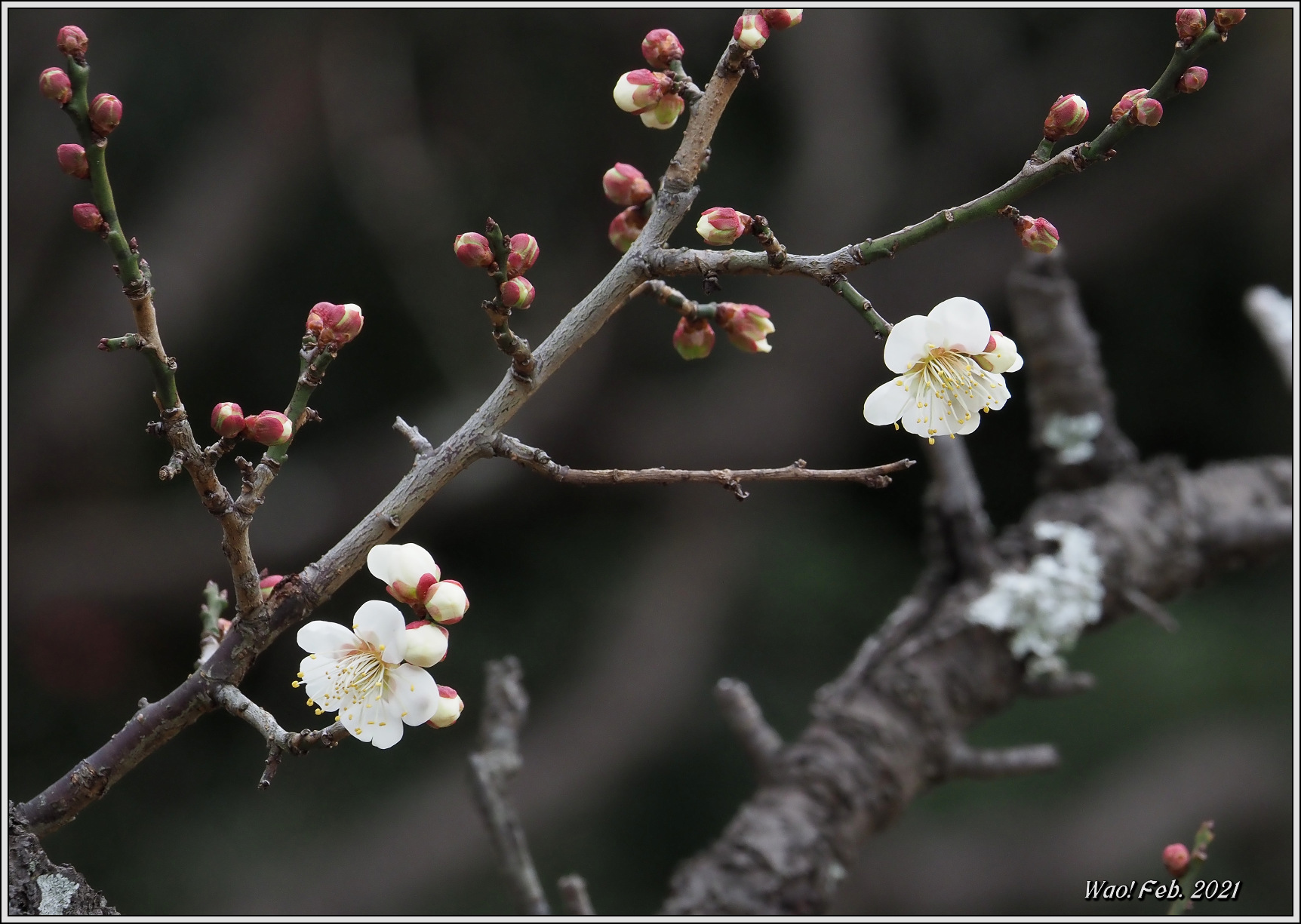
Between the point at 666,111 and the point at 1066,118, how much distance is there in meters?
0.21

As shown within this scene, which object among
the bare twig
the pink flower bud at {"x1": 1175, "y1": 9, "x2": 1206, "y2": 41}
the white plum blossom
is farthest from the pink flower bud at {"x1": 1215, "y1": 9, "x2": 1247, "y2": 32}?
the white plum blossom

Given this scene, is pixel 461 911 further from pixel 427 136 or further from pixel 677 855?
pixel 427 136

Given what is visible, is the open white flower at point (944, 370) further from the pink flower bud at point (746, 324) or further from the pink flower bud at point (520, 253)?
the pink flower bud at point (520, 253)

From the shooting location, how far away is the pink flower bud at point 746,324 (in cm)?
57

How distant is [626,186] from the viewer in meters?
0.58

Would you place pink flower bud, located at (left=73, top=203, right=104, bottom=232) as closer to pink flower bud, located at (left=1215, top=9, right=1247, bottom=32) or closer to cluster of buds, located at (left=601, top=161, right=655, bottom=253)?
cluster of buds, located at (left=601, top=161, right=655, bottom=253)

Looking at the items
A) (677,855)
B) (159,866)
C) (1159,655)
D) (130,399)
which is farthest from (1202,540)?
(130,399)

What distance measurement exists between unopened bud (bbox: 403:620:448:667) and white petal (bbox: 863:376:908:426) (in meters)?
0.25

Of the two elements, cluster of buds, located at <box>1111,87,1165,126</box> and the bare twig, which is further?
the bare twig

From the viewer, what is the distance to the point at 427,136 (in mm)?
2500

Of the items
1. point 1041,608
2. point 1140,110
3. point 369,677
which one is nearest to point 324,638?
point 369,677

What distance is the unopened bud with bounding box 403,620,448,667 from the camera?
0.48 m

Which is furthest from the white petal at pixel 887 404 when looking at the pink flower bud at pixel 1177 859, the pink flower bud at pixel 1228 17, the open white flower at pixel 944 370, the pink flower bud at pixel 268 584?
the pink flower bud at pixel 1177 859

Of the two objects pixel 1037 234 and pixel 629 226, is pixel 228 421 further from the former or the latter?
pixel 1037 234
